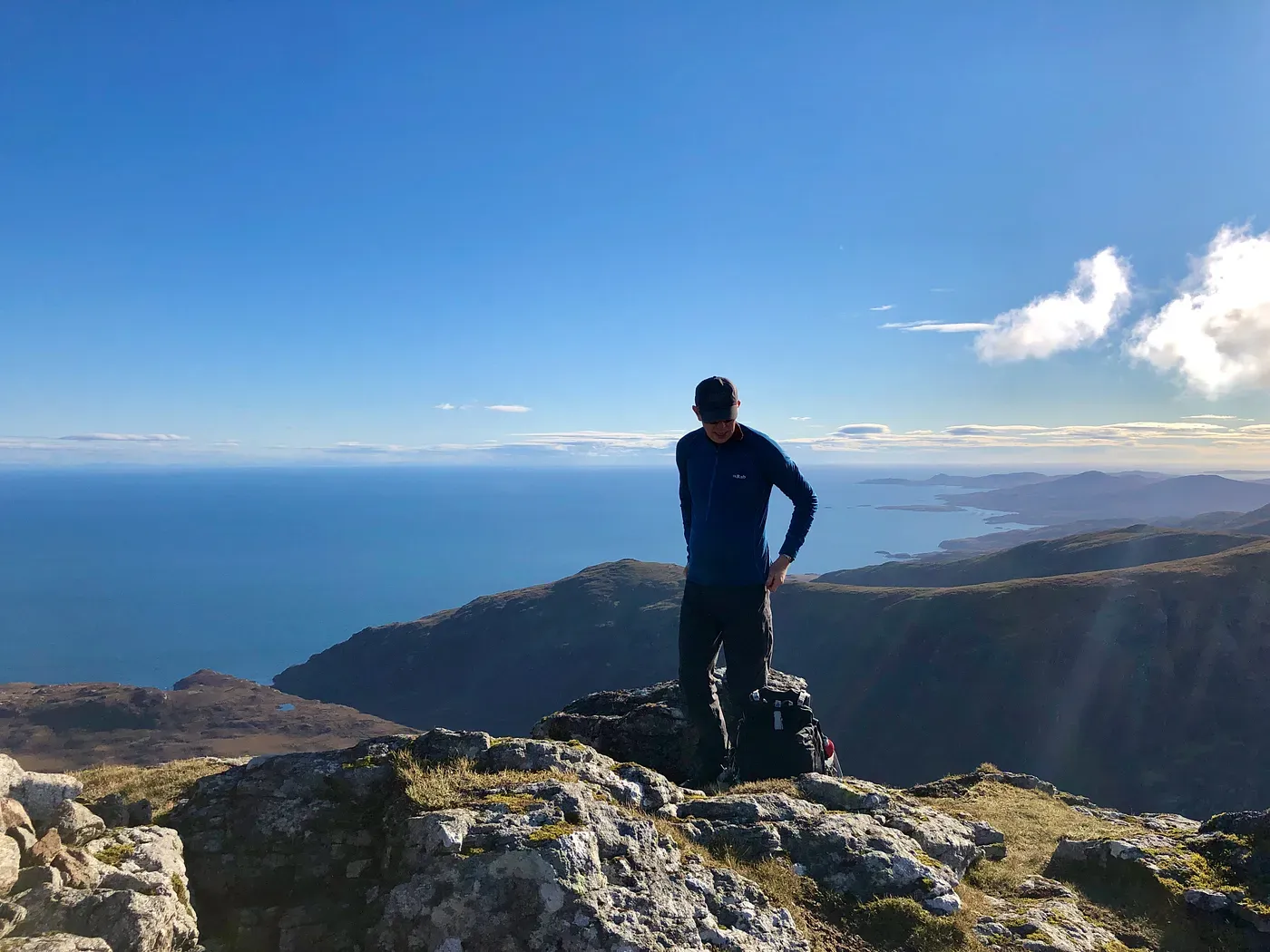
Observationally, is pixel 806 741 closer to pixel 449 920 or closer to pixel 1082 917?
pixel 1082 917

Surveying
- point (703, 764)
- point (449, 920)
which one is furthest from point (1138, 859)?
point (449, 920)

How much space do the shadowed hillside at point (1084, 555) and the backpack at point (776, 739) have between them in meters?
156

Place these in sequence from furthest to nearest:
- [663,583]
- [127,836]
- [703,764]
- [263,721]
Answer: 1. [663,583]
2. [263,721]
3. [703,764]
4. [127,836]

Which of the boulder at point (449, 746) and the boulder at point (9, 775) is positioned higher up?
the boulder at point (9, 775)

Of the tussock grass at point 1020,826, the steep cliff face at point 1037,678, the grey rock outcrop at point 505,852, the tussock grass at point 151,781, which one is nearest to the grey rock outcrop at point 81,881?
the grey rock outcrop at point 505,852

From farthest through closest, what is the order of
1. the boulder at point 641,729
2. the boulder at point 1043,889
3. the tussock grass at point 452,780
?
1. the boulder at point 641,729
2. the boulder at point 1043,889
3. the tussock grass at point 452,780

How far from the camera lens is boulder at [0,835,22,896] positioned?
3912mm

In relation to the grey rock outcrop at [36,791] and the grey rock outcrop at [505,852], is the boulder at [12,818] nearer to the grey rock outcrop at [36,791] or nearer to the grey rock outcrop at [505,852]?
the grey rock outcrop at [36,791]

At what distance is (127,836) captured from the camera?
5164 millimetres

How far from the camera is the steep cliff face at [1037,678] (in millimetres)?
80500

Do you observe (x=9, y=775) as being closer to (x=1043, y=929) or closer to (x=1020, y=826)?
(x=1043, y=929)

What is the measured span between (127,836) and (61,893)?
129 cm

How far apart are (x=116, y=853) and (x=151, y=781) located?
10.8ft

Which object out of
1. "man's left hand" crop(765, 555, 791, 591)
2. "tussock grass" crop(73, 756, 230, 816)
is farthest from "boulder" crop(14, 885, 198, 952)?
"man's left hand" crop(765, 555, 791, 591)
